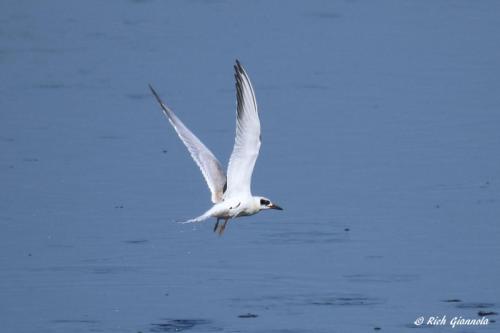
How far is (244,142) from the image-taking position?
11180mm

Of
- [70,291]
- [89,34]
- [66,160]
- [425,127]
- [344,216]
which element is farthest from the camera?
[89,34]

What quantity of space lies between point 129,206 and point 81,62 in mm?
6674

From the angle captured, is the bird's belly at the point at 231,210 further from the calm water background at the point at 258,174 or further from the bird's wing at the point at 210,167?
the calm water background at the point at 258,174

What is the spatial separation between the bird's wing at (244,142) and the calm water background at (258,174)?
0.79 m

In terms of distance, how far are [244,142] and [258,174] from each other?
118 inches

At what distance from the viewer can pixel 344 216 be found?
1288 centimetres

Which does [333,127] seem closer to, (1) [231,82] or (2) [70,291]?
(1) [231,82]

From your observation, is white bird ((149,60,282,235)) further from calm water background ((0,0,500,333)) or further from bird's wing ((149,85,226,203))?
calm water background ((0,0,500,333))

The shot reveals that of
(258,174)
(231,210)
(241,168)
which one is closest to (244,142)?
(241,168)

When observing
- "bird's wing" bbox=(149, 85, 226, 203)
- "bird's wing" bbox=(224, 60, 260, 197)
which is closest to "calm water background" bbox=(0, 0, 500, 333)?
"bird's wing" bbox=(149, 85, 226, 203)

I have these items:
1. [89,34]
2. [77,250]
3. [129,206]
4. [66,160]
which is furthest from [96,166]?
[89,34]

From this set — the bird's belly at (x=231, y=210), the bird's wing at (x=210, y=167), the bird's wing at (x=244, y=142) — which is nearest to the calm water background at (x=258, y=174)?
the bird's belly at (x=231, y=210)

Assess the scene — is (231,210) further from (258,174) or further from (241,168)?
(258,174)

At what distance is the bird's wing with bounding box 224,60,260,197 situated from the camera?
36.2 feet
